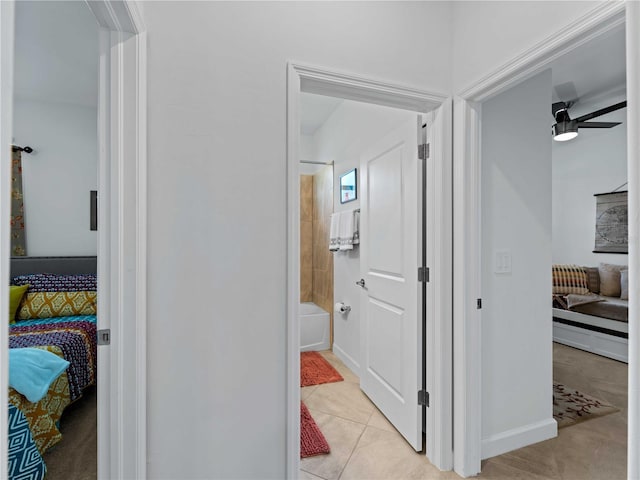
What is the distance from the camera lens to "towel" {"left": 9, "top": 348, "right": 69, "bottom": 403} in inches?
63.7

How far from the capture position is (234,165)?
136cm

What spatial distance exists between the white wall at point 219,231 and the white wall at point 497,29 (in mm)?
773

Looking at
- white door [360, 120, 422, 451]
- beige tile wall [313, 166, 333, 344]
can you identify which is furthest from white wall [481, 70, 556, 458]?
beige tile wall [313, 166, 333, 344]

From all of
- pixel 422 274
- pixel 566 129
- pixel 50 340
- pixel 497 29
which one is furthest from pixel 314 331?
pixel 566 129

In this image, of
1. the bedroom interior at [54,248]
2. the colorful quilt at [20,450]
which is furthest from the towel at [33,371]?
the colorful quilt at [20,450]

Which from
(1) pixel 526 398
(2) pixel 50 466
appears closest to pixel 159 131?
(2) pixel 50 466

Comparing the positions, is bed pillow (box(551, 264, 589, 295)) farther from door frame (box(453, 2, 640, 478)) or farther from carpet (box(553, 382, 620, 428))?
door frame (box(453, 2, 640, 478))

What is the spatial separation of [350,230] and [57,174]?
9.67 feet

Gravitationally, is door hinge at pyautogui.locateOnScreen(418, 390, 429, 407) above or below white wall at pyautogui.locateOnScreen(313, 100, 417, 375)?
below

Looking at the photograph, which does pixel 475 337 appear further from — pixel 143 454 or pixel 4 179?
pixel 4 179

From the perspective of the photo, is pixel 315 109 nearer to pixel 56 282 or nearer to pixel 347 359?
pixel 347 359

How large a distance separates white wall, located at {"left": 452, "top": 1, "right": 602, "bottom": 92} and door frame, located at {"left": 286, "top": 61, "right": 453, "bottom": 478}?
208 millimetres

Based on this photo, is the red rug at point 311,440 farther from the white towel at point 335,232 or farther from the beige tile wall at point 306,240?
the beige tile wall at point 306,240

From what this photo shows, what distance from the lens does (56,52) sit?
2.40 metres
